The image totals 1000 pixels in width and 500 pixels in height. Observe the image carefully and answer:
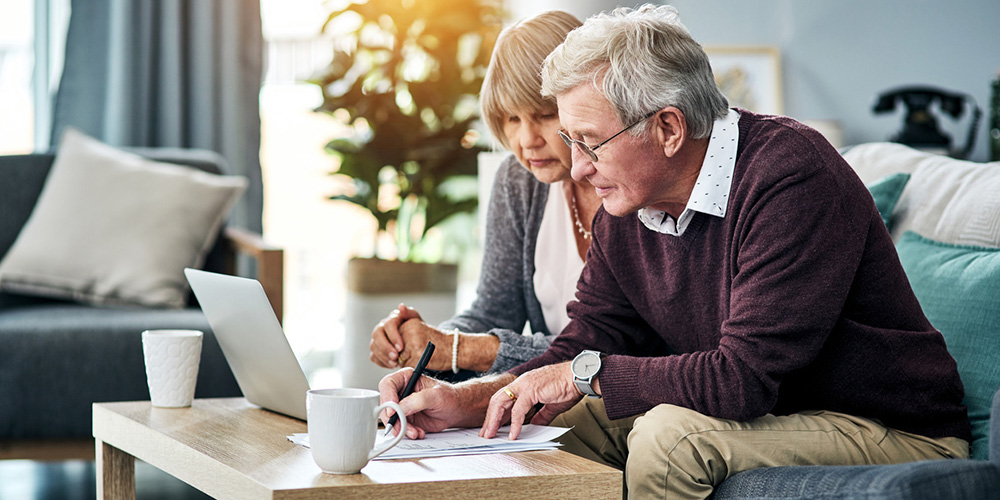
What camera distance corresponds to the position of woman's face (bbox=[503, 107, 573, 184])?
1666mm

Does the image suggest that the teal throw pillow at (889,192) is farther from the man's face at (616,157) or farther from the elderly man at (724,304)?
the man's face at (616,157)

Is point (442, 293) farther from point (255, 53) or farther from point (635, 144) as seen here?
point (635, 144)

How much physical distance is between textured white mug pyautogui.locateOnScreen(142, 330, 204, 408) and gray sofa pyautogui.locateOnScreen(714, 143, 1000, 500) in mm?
797

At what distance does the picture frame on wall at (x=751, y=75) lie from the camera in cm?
359

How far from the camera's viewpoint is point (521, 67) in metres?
1.64

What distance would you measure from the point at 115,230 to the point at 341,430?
1850mm

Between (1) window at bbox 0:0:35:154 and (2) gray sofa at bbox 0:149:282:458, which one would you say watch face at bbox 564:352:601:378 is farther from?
(1) window at bbox 0:0:35:154

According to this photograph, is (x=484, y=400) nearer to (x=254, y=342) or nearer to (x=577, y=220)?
(x=254, y=342)

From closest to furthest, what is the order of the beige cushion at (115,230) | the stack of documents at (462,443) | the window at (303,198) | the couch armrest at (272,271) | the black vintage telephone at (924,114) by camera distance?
the stack of documents at (462,443)
the couch armrest at (272,271)
the beige cushion at (115,230)
the black vintage telephone at (924,114)
the window at (303,198)

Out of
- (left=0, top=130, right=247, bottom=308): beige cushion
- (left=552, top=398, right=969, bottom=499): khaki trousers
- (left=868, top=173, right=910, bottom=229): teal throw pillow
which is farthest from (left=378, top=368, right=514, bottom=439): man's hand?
(left=0, top=130, right=247, bottom=308): beige cushion

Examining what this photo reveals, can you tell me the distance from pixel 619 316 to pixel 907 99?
222cm

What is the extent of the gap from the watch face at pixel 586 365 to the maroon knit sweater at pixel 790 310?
1 centimetres

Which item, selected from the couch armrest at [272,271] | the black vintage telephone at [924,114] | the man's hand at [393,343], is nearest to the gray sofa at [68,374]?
the couch armrest at [272,271]

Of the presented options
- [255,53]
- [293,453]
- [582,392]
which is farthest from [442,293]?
[293,453]
